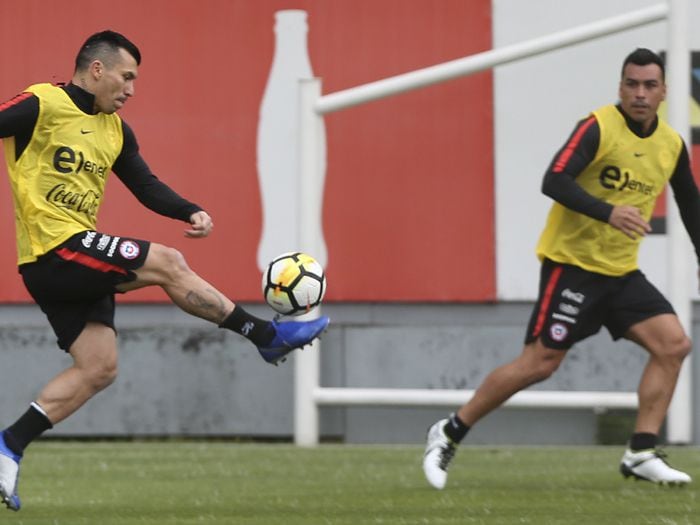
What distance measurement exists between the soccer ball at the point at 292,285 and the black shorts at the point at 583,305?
130 centimetres

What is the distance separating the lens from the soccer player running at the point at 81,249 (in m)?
6.75

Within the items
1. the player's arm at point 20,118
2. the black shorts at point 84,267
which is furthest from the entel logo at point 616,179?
the player's arm at point 20,118

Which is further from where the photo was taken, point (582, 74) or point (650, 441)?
point (582, 74)

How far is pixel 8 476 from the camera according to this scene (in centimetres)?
672

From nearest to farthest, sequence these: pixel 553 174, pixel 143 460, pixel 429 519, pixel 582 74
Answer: pixel 429 519 < pixel 553 174 < pixel 143 460 < pixel 582 74

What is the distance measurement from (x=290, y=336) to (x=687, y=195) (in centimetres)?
230

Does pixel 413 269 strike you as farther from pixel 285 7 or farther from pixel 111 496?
pixel 111 496

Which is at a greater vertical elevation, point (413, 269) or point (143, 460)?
point (413, 269)

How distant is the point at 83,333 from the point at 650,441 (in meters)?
2.75

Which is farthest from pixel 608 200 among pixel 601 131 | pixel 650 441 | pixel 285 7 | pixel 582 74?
pixel 285 7

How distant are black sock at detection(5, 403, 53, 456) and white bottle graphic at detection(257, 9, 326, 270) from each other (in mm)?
4528

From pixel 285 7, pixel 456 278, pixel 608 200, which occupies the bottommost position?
pixel 456 278

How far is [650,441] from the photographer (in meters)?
8.07

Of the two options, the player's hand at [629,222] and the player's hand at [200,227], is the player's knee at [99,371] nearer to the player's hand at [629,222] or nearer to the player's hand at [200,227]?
the player's hand at [200,227]
